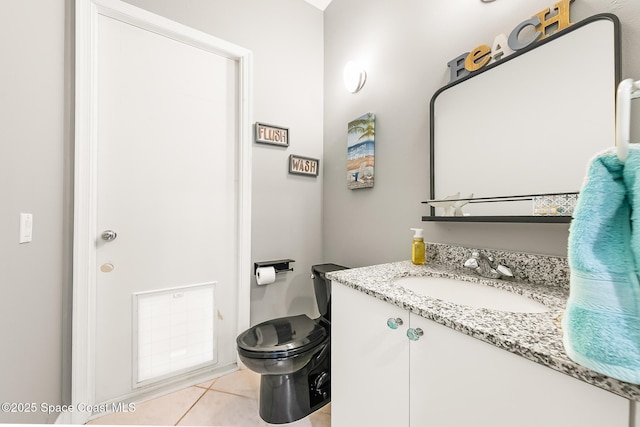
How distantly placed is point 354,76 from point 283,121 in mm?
573

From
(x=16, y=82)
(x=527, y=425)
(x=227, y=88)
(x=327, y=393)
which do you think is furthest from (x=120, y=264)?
(x=527, y=425)

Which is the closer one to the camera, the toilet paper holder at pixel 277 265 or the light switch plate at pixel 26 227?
the light switch plate at pixel 26 227

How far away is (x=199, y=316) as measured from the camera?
1.50 meters

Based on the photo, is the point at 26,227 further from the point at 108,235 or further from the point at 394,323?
the point at 394,323

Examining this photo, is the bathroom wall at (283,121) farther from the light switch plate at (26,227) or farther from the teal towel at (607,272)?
the teal towel at (607,272)

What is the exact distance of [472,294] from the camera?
88 cm

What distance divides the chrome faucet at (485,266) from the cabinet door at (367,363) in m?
0.42

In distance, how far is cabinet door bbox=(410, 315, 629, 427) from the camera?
1.28ft

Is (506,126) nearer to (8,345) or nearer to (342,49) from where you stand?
(342,49)

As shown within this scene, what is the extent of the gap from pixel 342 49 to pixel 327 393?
2.24 metres

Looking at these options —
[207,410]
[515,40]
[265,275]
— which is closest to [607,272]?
[515,40]

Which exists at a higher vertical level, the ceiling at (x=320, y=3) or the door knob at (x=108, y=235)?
the ceiling at (x=320, y=3)

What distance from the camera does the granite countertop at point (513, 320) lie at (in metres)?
0.39

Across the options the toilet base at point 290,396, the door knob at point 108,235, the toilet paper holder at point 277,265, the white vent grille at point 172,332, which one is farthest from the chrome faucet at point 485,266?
the door knob at point 108,235
